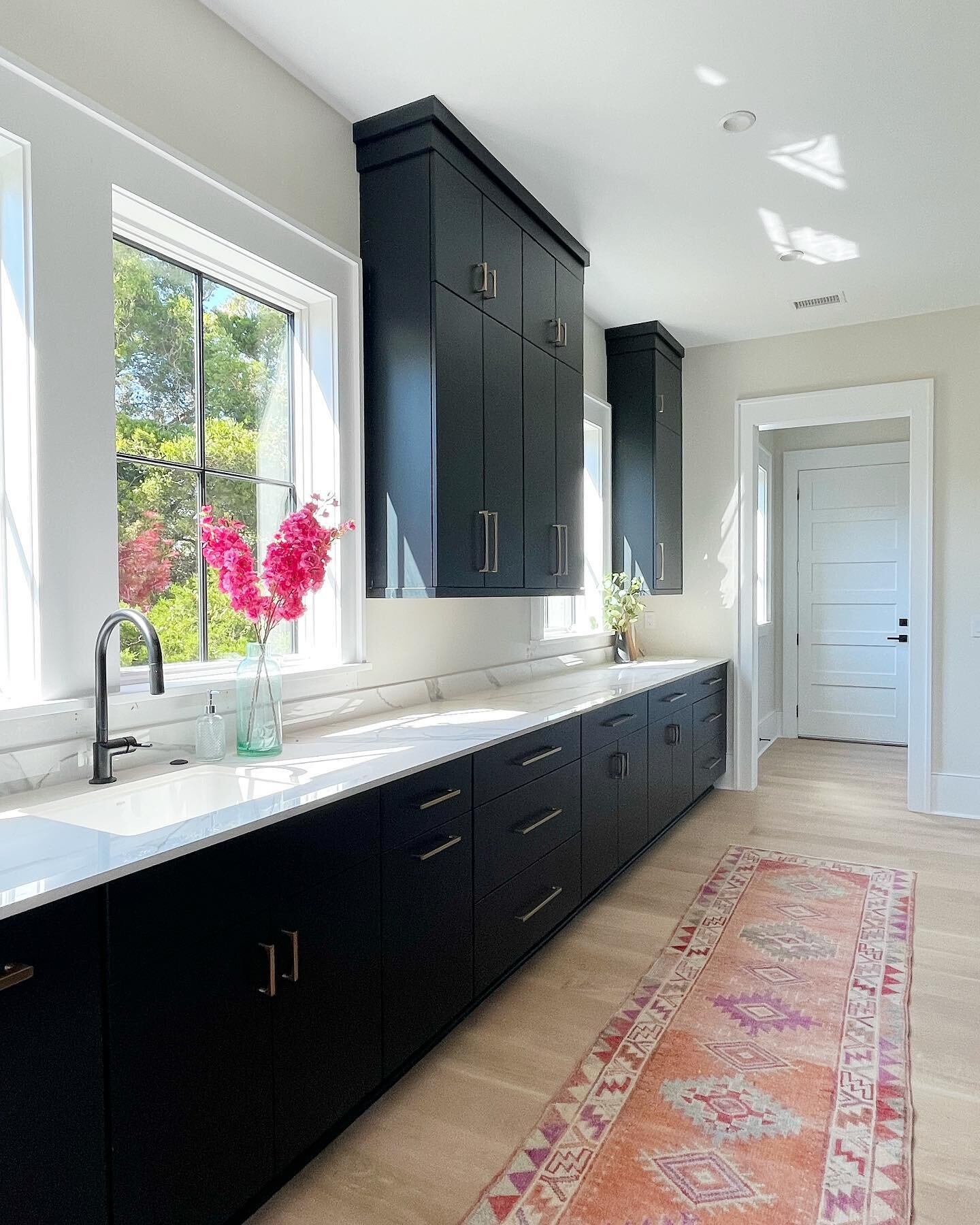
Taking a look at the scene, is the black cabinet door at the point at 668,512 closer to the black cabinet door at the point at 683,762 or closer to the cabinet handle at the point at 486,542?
the black cabinet door at the point at 683,762

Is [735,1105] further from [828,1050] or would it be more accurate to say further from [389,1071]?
[389,1071]

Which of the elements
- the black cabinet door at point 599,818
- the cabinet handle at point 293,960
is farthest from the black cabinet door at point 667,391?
the cabinet handle at point 293,960

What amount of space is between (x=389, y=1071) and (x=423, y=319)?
212 centimetres

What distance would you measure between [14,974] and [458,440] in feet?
6.55

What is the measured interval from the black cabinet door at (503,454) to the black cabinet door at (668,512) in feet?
6.21

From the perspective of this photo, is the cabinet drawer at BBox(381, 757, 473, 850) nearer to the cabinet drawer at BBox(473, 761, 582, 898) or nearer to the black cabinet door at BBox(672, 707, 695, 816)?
the cabinet drawer at BBox(473, 761, 582, 898)

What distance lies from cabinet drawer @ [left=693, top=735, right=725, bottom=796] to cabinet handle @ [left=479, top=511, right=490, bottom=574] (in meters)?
2.12

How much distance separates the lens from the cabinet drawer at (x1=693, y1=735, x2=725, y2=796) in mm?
4469

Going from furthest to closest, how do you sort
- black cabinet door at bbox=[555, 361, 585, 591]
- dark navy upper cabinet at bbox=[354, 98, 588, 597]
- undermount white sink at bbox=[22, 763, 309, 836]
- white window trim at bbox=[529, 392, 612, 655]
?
1. white window trim at bbox=[529, 392, 612, 655]
2. black cabinet door at bbox=[555, 361, 585, 591]
3. dark navy upper cabinet at bbox=[354, 98, 588, 597]
4. undermount white sink at bbox=[22, 763, 309, 836]

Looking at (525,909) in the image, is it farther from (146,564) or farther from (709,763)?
(709,763)

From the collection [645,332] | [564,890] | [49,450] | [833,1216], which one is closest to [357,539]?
[49,450]

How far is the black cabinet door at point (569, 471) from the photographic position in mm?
3465

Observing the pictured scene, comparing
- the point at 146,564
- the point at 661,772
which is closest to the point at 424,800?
the point at 146,564

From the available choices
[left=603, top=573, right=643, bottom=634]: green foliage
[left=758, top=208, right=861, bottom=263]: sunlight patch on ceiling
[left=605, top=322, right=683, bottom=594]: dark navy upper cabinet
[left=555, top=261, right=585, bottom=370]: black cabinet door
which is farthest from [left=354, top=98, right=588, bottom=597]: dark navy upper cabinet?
[left=605, top=322, right=683, bottom=594]: dark navy upper cabinet
